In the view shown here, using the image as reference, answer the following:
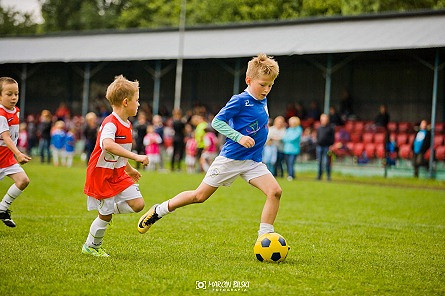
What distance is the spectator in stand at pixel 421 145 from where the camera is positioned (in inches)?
875

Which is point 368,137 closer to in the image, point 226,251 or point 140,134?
point 140,134

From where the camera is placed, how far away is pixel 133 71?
114 feet

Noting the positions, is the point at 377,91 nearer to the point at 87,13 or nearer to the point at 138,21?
the point at 138,21

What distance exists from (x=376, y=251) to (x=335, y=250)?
0.49 metres

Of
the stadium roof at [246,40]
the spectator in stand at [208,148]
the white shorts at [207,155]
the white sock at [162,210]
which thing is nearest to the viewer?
the white sock at [162,210]

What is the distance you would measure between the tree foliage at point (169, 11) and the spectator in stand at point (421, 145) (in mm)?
17719

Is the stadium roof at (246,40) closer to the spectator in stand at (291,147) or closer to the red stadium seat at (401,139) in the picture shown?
the red stadium seat at (401,139)

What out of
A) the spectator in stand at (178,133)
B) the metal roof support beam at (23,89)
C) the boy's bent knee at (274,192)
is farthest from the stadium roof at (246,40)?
the boy's bent knee at (274,192)

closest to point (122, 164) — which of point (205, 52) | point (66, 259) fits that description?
point (66, 259)

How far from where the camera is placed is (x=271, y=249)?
6.88 metres

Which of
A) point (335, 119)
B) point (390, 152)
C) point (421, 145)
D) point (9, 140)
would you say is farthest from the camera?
point (335, 119)

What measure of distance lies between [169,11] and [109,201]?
161 feet

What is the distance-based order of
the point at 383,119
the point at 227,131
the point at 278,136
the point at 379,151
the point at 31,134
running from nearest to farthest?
the point at 227,131
the point at 278,136
the point at 379,151
the point at 383,119
the point at 31,134

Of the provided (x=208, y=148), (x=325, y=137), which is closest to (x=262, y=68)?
(x=325, y=137)
